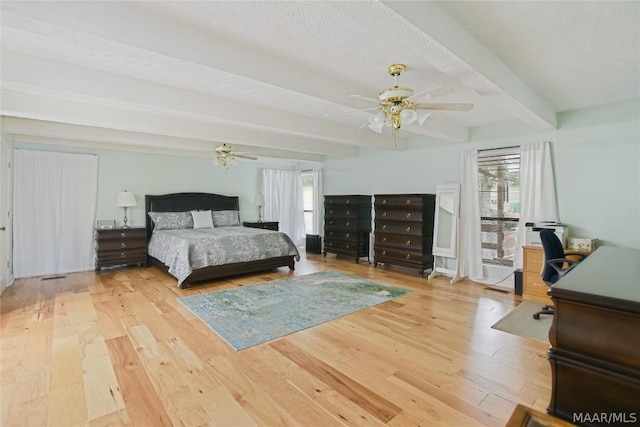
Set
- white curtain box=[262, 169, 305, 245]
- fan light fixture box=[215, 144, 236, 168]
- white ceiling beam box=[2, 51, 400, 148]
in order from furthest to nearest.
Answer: white curtain box=[262, 169, 305, 245] < fan light fixture box=[215, 144, 236, 168] < white ceiling beam box=[2, 51, 400, 148]

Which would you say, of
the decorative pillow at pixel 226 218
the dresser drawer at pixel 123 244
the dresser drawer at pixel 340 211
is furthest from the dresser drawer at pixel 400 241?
the dresser drawer at pixel 123 244

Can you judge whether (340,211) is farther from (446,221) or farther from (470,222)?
(470,222)

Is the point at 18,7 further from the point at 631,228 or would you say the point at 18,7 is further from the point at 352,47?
the point at 631,228

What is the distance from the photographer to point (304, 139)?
5840 millimetres

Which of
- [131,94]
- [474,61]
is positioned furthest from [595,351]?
[131,94]

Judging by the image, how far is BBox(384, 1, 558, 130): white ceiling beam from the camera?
1.71 meters

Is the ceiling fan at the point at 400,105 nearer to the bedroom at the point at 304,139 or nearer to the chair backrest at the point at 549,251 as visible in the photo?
the bedroom at the point at 304,139

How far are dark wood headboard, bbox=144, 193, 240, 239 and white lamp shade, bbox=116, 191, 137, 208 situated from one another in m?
0.41

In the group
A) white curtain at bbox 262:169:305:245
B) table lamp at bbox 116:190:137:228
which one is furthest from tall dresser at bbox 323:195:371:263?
table lamp at bbox 116:190:137:228

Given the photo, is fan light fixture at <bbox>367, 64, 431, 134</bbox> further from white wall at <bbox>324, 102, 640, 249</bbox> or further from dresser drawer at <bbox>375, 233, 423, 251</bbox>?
dresser drawer at <bbox>375, 233, 423, 251</bbox>

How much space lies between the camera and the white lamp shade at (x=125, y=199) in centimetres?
577

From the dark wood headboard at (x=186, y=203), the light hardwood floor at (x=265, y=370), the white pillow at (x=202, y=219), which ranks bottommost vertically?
the light hardwood floor at (x=265, y=370)

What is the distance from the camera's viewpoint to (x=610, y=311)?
104 centimetres

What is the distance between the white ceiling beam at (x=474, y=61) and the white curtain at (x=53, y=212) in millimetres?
6151
